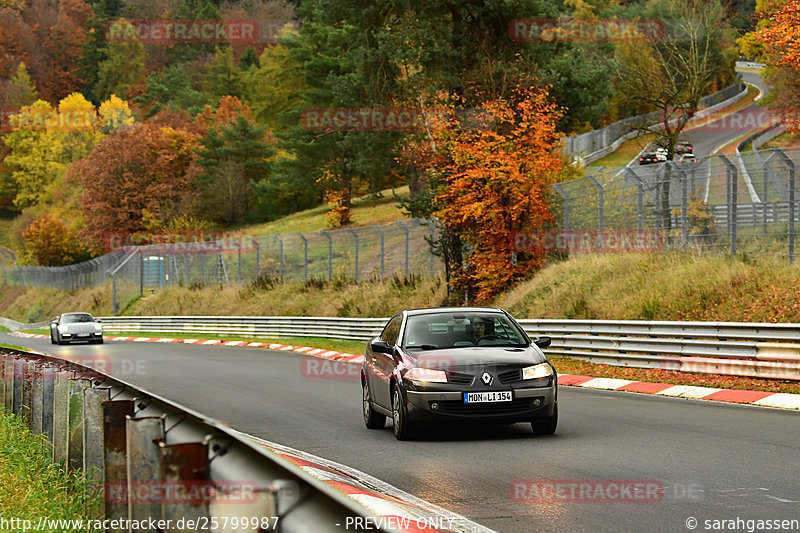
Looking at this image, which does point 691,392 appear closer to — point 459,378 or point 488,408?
point 488,408

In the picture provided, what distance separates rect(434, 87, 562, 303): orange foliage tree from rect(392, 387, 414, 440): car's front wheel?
17643mm

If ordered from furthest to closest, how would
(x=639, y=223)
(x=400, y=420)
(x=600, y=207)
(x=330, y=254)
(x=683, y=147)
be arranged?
(x=683, y=147) → (x=330, y=254) → (x=600, y=207) → (x=639, y=223) → (x=400, y=420)

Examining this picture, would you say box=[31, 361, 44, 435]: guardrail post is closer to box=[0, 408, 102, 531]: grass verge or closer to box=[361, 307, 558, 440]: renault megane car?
box=[0, 408, 102, 531]: grass verge

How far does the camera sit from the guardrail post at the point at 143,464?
4.51 m

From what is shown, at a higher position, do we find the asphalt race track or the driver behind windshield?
the driver behind windshield

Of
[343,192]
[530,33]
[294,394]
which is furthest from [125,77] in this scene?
[294,394]

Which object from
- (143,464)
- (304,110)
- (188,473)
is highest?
(304,110)

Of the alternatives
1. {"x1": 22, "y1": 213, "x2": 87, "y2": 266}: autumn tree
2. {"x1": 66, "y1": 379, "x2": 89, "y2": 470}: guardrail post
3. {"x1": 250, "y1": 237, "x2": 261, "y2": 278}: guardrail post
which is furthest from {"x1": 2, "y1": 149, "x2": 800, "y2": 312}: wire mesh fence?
{"x1": 22, "y1": 213, "x2": 87, "y2": 266}: autumn tree

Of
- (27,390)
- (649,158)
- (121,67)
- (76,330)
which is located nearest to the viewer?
(27,390)

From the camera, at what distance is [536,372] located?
12039mm

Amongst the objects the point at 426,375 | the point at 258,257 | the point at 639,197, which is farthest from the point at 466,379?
the point at 258,257

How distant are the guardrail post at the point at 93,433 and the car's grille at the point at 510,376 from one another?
20.3ft

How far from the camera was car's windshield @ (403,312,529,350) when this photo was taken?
1286cm

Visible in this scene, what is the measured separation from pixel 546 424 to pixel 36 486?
6.36m
